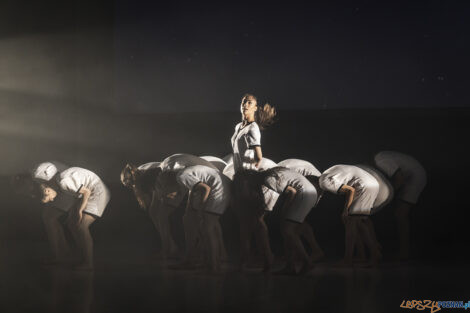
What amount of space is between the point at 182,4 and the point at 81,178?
8.80 feet

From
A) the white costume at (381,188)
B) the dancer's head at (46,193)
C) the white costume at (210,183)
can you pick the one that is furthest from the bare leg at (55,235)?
the white costume at (381,188)

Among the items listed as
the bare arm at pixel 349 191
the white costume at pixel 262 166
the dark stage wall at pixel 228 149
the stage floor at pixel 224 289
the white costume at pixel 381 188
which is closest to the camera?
the stage floor at pixel 224 289

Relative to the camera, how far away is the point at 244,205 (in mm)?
4785

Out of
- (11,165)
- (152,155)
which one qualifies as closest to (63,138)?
Result: (11,165)

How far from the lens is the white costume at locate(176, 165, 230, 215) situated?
15.2ft

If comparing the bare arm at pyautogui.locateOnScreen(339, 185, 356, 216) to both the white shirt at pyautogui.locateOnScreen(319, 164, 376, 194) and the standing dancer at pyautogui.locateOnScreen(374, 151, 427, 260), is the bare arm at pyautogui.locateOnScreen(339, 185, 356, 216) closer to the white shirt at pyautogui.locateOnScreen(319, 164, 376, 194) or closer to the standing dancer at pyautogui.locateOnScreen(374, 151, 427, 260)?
the white shirt at pyautogui.locateOnScreen(319, 164, 376, 194)

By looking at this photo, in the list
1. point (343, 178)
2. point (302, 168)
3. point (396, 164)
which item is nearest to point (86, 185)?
point (302, 168)

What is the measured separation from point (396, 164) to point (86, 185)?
2.79 metres

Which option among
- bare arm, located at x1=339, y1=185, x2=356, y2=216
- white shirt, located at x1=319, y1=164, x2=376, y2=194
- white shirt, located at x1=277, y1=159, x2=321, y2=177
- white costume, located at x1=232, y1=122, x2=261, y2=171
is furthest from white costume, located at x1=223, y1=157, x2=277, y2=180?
bare arm, located at x1=339, y1=185, x2=356, y2=216

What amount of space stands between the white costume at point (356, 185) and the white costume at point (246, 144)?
2.32 ft

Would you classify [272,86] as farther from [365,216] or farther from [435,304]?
[435,304]

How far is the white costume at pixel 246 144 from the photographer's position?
4668 mm

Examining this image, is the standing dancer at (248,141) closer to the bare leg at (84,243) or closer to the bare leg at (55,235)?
the bare leg at (84,243)

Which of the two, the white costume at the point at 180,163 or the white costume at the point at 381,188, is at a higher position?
the white costume at the point at 180,163
